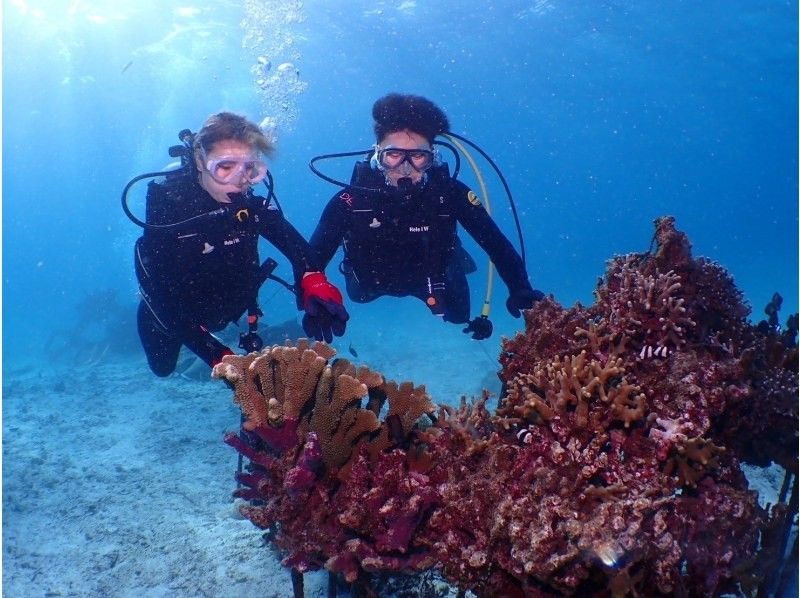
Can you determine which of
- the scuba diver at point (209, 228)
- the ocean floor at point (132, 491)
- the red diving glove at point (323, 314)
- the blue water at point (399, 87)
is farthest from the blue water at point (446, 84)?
the red diving glove at point (323, 314)

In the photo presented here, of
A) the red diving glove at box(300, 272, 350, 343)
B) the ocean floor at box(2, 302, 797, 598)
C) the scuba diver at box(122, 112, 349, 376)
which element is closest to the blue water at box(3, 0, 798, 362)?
the ocean floor at box(2, 302, 797, 598)

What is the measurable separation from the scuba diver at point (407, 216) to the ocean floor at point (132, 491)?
142 inches

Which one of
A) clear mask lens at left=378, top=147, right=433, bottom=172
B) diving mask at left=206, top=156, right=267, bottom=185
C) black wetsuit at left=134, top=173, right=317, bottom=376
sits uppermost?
clear mask lens at left=378, top=147, right=433, bottom=172

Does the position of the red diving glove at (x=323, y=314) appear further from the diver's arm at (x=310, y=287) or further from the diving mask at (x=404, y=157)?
the diving mask at (x=404, y=157)

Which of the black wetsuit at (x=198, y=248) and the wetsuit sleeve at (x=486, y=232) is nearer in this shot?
the black wetsuit at (x=198, y=248)

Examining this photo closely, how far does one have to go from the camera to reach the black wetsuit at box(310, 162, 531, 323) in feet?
21.8

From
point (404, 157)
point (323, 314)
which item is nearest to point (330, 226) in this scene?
point (404, 157)

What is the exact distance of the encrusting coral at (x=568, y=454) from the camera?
96.3 inches

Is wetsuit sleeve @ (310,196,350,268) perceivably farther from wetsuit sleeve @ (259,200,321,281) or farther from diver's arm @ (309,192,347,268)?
wetsuit sleeve @ (259,200,321,281)

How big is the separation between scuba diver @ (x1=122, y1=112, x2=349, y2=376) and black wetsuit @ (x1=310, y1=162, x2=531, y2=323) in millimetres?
1007

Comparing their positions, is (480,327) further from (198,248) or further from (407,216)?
(198,248)

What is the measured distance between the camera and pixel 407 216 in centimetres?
675

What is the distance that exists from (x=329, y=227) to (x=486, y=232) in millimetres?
2103

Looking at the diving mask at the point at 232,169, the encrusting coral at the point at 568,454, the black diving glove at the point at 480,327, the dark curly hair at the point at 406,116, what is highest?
the dark curly hair at the point at 406,116
